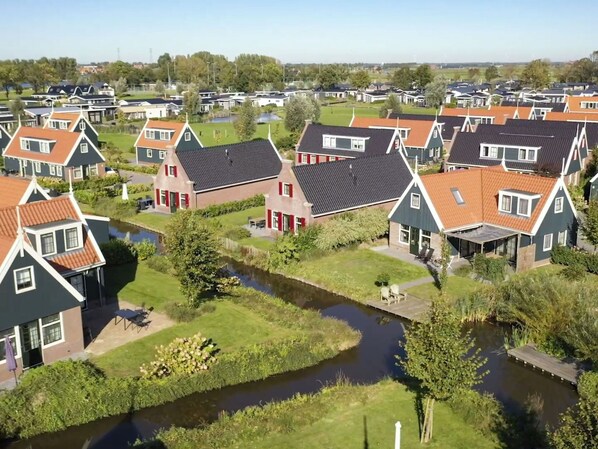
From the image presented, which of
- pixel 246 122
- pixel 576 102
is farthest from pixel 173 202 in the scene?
pixel 576 102

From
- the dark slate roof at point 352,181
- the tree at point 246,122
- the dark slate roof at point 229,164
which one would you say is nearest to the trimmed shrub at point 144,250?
the dark slate roof at point 352,181

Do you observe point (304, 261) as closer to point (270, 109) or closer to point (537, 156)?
point (537, 156)

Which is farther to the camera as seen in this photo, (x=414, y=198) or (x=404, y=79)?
(x=404, y=79)

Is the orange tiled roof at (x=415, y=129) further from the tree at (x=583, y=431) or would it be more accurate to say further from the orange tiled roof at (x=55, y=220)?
the tree at (x=583, y=431)

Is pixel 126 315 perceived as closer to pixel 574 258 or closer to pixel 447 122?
pixel 574 258

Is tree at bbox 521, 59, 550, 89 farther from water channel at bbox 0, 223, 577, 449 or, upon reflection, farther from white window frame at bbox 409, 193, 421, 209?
water channel at bbox 0, 223, 577, 449
